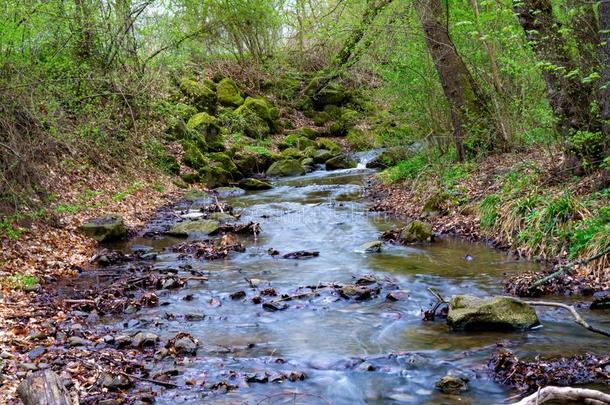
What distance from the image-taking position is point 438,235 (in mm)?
11070

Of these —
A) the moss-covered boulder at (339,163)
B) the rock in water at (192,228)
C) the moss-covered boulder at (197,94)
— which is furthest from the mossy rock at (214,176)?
the rock in water at (192,228)

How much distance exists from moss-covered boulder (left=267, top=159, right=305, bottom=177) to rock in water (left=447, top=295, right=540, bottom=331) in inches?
594

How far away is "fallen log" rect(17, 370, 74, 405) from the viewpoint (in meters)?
4.25

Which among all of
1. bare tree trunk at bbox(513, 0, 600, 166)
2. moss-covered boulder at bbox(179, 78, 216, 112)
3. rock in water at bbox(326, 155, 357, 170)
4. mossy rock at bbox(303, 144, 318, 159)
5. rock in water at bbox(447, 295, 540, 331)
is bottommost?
rock in water at bbox(447, 295, 540, 331)

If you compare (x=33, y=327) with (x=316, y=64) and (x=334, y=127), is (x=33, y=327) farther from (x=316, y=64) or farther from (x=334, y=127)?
(x=316, y=64)

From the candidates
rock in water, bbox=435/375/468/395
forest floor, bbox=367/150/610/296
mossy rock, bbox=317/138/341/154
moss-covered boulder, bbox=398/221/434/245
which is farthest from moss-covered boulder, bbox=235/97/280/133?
rock in water, bbox=435/375/468/395

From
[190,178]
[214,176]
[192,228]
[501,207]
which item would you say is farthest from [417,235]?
[214,176]

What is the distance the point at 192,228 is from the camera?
12070 mm

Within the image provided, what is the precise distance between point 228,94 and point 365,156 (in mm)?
7380

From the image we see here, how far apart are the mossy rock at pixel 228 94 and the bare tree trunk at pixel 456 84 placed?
1384 centimetres

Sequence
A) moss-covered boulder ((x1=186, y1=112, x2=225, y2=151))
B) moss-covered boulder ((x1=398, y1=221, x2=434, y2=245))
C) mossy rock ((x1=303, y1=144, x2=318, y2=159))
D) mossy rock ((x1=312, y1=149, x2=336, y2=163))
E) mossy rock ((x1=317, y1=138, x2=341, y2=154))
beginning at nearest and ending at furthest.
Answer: moss-covered boulder ((x1=398, y1=221, x2=434, y2=245)) < moss-covered boulder ((x1=186, y1=112, x2=225, y2=151)) < mossy rock ((x1=312, y1=149, x2=336, y2=163)) < mossy rock ((x1=303, y1=144, x2=318, y2=159)) < mossy rock ((x1=317, y1=138, x2=341, y2=154))

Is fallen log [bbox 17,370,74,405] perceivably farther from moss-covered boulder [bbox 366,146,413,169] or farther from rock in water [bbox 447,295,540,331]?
moss-covered boulder [bbox 366,146,413,169]

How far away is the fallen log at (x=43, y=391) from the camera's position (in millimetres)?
4254

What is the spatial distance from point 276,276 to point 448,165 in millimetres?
6803
